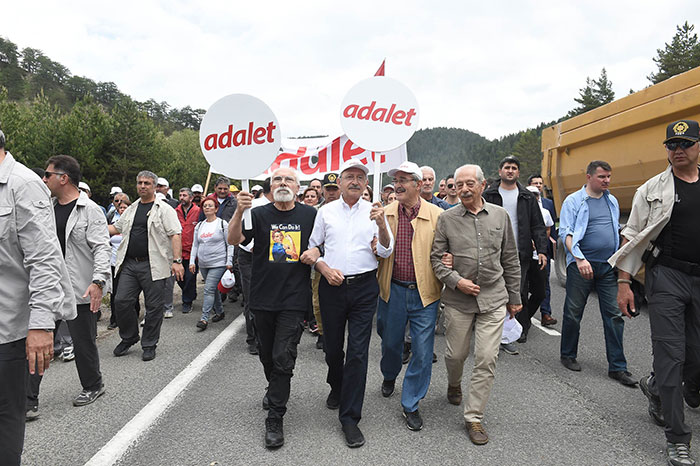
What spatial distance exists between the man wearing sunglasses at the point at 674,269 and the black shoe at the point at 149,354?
4.56m

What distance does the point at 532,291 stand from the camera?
5.52 metres

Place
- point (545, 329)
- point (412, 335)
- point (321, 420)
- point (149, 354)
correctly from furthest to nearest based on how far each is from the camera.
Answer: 1. point (545, 329)
2. point (149, 354)
3. point (412, 335)
4. point (321, 420)

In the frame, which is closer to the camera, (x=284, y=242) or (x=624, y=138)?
(x=284, y=242)

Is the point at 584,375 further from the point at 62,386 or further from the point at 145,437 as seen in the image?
the point at 62,386

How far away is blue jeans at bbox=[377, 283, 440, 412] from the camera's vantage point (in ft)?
10.9

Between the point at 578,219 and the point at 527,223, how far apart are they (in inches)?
21.9

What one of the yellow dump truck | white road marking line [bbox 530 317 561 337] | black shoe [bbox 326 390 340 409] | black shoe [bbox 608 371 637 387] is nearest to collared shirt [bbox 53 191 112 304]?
black shoe [bbox 326 390 340 409]

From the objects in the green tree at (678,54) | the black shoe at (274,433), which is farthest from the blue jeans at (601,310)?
the green tree at (678,54)

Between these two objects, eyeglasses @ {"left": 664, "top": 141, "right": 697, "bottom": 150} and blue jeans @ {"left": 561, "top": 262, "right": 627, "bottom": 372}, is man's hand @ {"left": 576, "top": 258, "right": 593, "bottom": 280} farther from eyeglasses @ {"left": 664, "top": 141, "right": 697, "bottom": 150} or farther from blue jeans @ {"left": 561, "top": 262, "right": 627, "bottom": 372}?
eyeglasses @ {"left": 664, "top": 141, "right": 697, "bottom": 150}

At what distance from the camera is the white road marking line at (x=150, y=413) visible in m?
2.84

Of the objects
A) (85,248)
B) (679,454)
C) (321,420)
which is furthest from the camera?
(85,248)

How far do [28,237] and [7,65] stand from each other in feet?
417

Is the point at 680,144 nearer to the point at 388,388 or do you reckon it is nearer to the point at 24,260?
the point at 388,388

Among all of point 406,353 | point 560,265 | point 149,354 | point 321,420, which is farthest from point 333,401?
point 560,265
